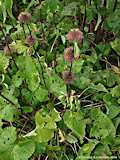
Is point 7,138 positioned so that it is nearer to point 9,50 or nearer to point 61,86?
point 61,86

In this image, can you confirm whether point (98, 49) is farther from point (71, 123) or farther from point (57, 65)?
point (71, 123)

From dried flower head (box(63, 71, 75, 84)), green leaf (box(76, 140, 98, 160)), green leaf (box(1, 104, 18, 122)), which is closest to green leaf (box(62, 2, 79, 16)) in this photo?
dried flower head (box(63, 71, 75, 84))

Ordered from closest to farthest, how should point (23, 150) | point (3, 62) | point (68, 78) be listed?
point (23, 150) → point (68, 78) → point (3, 62)

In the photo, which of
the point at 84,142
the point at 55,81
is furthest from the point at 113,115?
the point at 55,81

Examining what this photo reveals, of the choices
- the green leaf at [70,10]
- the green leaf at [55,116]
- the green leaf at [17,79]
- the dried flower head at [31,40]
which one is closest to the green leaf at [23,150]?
the green leaf at [55,116]

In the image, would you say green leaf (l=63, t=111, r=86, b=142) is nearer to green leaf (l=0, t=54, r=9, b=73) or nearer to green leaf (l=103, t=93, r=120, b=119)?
green leaf (l=103, t=93, r=120, b=119)

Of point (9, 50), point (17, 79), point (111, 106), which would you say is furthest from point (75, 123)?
point (9, 50)

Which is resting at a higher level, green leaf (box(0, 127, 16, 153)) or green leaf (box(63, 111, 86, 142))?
green leaf (box(63, 111, 86, 142))
